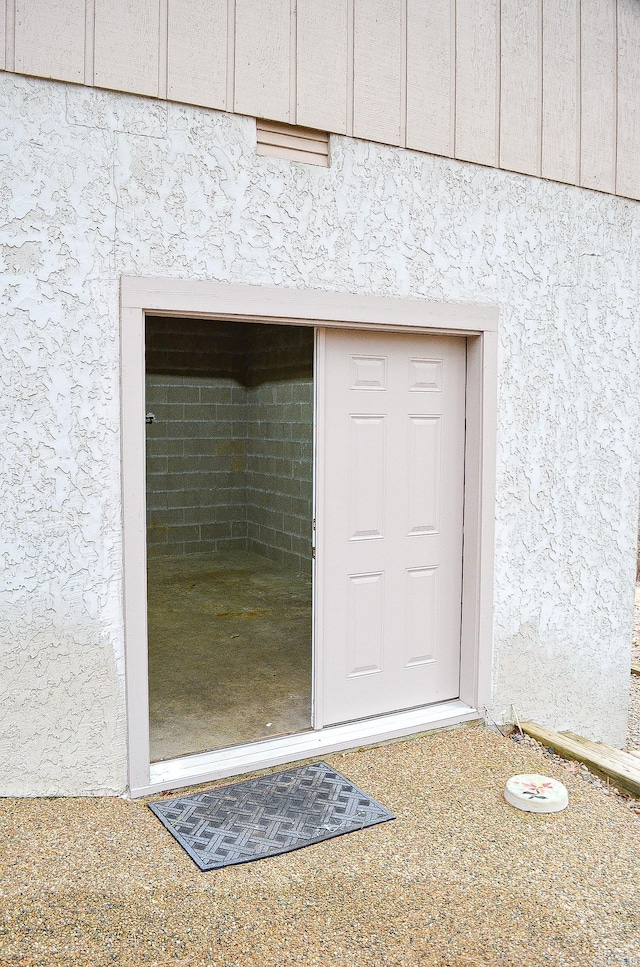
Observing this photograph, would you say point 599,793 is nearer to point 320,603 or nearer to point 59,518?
point 320,603

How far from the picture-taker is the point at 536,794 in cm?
404

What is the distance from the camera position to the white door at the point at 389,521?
4543 millimetres

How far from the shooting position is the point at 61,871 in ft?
10.6

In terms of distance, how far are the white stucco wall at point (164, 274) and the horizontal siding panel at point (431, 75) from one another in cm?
13

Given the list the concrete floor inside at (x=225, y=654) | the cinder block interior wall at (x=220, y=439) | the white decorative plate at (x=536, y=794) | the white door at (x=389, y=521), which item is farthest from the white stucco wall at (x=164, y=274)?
the cinder block interior wall at (x=220, y=439)

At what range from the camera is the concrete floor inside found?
4695 mm

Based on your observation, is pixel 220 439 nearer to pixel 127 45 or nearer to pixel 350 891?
pixel 127 45

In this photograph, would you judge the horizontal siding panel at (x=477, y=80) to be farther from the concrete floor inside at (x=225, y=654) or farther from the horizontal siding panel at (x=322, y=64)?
the concrete floor inside at (x=225, y=654)

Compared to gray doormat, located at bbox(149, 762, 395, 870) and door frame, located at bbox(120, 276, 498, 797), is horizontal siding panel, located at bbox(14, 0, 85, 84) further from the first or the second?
gray doormat, located at bbox(149, 762, 395, 870)

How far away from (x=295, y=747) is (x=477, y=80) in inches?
154

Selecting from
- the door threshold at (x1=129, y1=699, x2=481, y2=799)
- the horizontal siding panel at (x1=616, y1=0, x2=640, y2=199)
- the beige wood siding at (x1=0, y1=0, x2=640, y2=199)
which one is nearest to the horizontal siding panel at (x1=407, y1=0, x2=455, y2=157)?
the beige wood siding at (x1=0, y1=0, x2=640, y2=199)

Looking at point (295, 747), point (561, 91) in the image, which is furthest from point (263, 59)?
point (295, 747)

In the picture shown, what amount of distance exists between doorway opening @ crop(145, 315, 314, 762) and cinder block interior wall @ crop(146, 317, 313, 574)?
0.01 m

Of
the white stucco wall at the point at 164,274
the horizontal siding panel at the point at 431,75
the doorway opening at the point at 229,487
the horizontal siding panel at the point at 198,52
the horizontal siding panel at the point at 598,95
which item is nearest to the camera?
the white stucco wall at the point at 164,274
